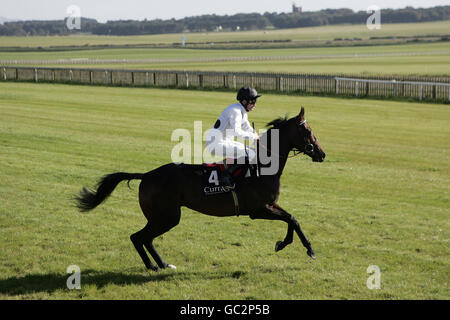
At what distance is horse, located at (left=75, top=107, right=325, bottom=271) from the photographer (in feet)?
26.8

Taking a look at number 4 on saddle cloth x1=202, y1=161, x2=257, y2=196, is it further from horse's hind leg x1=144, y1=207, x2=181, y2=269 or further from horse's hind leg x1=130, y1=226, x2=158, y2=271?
horse's hind leg x1=130, y1=226, x2=158, y2=271

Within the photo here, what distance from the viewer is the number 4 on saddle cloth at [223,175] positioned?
8.21 meters

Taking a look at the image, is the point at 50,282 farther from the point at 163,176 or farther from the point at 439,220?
the point at 439,220

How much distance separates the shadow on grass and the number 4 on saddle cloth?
1206mm

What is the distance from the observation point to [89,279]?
800 cm

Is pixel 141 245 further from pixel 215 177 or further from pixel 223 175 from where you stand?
pixel 223 175

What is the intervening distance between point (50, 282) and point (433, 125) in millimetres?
20706

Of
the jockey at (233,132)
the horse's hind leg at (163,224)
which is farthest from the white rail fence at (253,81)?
the horse's hind leg at (163,224)

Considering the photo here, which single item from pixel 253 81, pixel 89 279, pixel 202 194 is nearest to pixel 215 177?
pixel 202 194

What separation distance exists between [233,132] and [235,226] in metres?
3.20

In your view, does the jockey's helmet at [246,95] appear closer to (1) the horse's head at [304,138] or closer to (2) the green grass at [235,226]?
(1) the horse's head at [304,138]

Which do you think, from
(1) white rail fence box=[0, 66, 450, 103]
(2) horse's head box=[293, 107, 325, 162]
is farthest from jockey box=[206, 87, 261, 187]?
(1) white rail fence box=[0, 66, 450, 103]

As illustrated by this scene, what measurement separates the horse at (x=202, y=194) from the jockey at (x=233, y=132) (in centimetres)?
25
